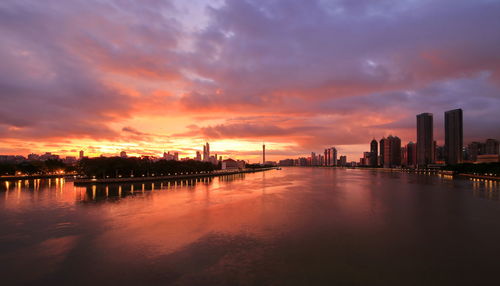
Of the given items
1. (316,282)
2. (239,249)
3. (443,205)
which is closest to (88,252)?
(239,249)

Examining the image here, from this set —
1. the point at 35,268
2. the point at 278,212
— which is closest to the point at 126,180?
the point at 278,212

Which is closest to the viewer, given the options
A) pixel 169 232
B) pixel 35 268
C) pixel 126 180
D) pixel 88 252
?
pixel 35 268

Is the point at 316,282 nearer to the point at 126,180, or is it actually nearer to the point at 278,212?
the point at 278,212

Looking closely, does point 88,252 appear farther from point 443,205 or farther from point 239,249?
point 443,205

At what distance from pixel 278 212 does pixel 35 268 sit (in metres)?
16.6

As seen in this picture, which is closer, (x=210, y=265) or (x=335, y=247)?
(x=210, y=265)

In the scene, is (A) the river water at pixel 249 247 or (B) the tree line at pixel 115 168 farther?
(B) the tree line at pixel 115 168

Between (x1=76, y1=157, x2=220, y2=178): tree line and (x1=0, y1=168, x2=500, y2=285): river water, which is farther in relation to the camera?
(x1=76, y1=157, x2=220, y2=178): tree line

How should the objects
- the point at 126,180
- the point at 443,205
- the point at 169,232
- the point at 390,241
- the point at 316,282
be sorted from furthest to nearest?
the point at 126,180, the point at 443,205, the point at 169,232, the point at 390,241, the point at 316,282

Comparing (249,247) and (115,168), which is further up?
(115,168)

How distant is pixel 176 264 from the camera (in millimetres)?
10930

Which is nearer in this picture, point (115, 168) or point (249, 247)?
point (249, 247)

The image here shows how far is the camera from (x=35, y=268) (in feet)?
35.2

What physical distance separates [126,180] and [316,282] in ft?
177
